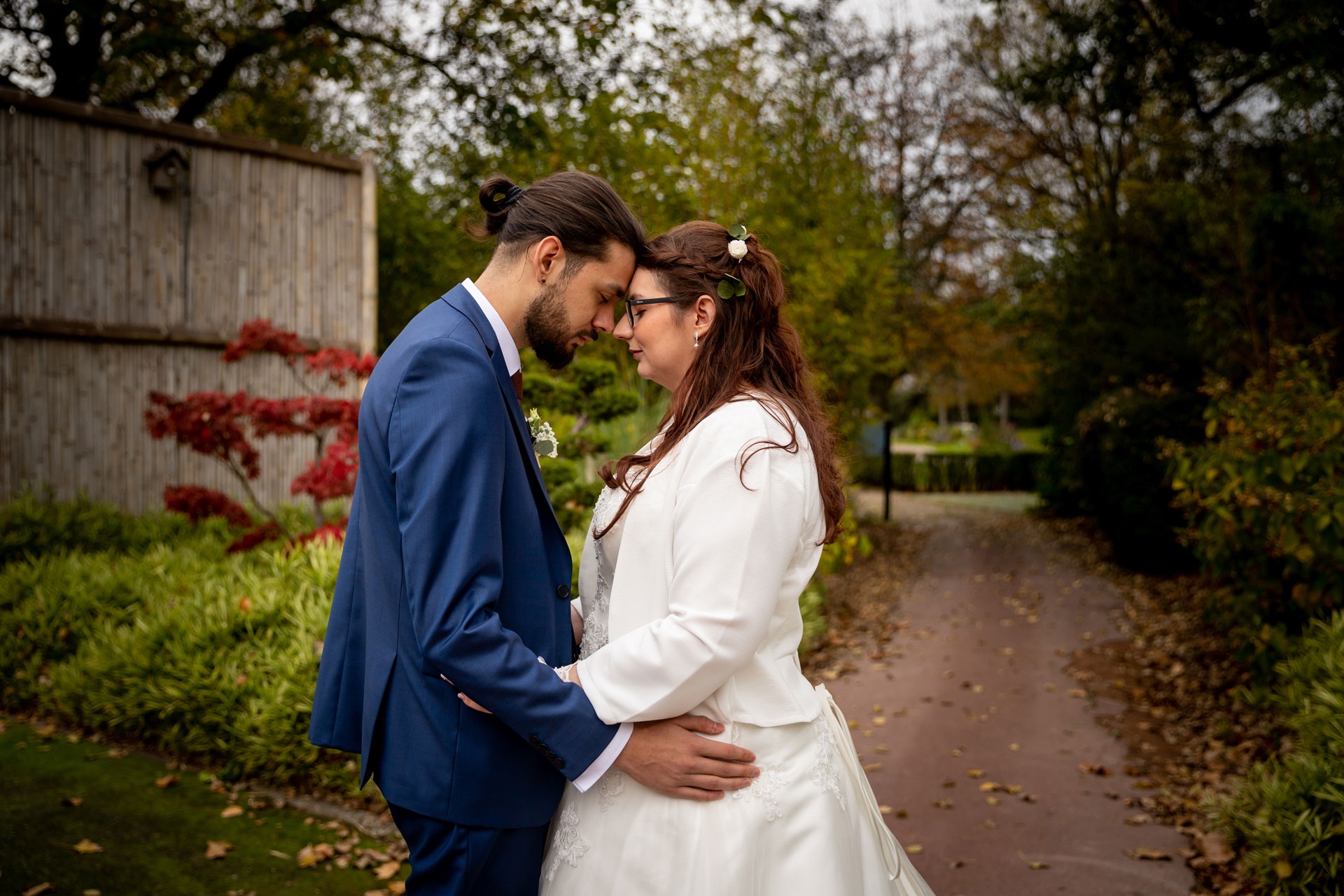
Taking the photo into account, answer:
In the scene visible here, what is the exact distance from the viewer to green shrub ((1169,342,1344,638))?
5.13 meters

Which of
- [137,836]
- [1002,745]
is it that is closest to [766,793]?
[137,836]

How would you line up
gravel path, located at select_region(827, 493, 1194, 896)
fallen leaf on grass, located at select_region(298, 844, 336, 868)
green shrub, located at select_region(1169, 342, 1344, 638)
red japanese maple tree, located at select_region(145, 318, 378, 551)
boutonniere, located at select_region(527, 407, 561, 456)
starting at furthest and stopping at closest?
red japanese maple tree, located at select_region(145, 318, 378, 551) < green shrub, located at select_region(1169, 342, 1344, 638) < gravel path, located at select_region(827, 493, 1194, 896) < fallen leaf on grass, located at select_region(298, 844, 336, 868) < boutonniere, located at select_region(527, 407, 561, 456)

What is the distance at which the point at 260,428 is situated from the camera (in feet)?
21.0

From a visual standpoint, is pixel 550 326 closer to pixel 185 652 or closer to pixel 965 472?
pixel 185 652

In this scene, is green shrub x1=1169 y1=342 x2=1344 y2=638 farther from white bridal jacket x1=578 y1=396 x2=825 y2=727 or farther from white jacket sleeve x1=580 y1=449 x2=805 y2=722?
white jacket sleeve x1=580 y1=449 x2=805 y2=722

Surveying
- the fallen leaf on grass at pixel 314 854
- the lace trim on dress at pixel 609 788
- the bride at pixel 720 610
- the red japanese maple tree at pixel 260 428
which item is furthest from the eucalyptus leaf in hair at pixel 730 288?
the red japanese maple tree at pixel 260 428

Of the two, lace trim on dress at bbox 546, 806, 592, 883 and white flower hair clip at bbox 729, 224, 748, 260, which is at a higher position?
white flower hair clip at bbox 729, 224, 748, 260

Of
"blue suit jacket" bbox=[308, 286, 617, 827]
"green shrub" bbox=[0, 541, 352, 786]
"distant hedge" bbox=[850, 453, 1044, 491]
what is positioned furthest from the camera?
"distant hedge" bbox=[850, 453, 1044, 491]

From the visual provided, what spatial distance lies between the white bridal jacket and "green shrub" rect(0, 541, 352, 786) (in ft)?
10.5

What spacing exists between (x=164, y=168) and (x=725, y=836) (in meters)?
8.15

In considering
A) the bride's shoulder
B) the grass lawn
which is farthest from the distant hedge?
the bride's shoulder

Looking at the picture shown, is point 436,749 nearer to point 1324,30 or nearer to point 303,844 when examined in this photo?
point 303,844

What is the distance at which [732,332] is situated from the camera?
2188 mm

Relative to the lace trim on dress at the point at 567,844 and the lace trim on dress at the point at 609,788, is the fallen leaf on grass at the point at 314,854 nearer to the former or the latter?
the lace trim on dress at the point at 567,844
